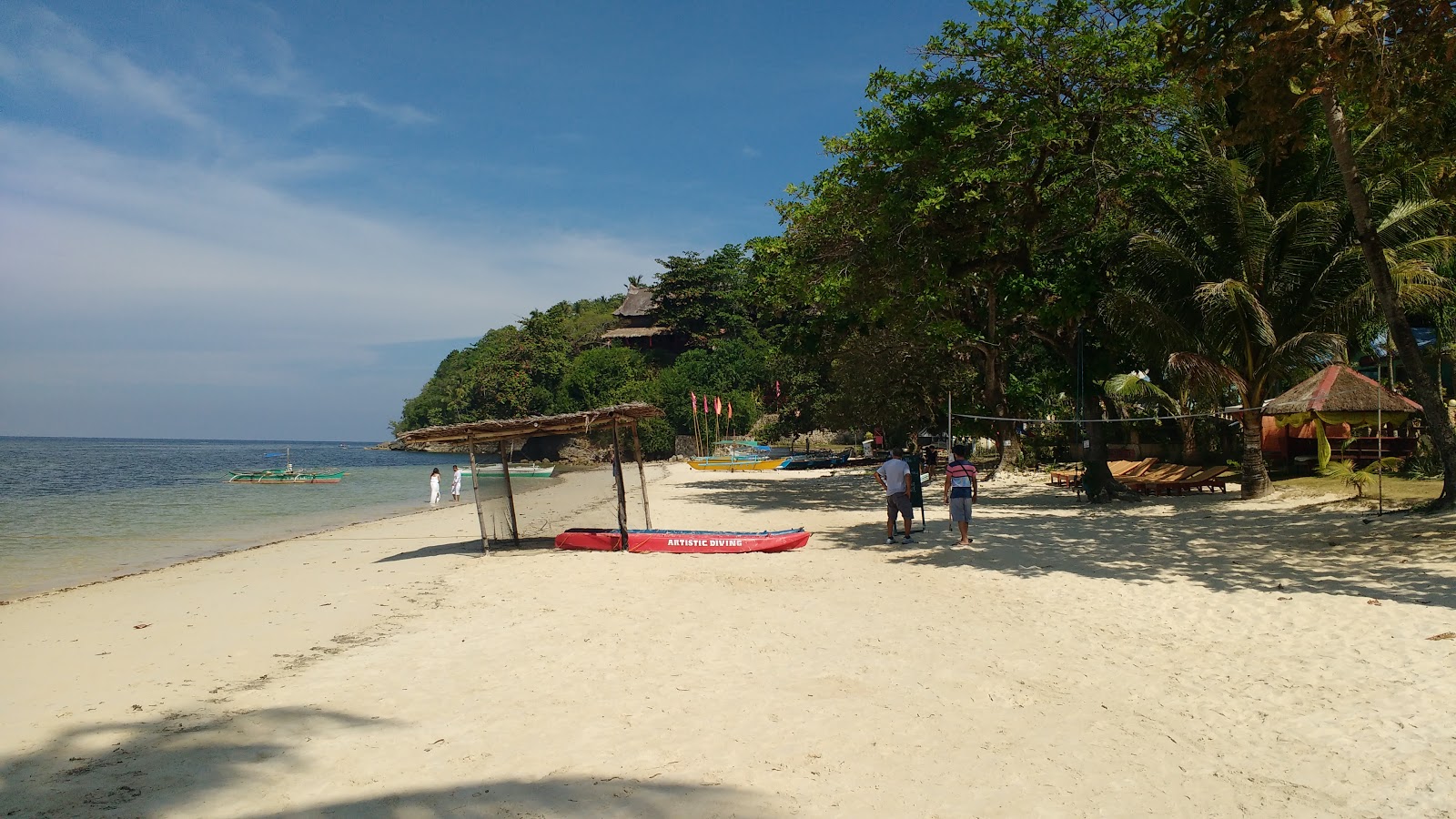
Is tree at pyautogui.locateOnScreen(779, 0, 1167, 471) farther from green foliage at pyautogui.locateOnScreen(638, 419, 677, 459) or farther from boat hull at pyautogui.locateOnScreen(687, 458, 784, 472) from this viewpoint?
green foliage at pyautogui.locateOnScreen(638, 419, 677, 459)

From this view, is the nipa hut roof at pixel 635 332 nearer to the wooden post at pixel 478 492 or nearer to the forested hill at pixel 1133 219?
the forested hill at pixel 1133 219

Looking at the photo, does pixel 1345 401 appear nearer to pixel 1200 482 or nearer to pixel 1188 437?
pixel 1200 482

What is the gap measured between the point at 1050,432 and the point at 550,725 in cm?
2437

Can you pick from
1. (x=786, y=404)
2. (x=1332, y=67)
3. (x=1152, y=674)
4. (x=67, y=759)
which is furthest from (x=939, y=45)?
(x=786, y=404)

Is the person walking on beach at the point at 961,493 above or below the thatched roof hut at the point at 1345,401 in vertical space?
below

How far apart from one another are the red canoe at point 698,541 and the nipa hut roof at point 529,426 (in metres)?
1.81

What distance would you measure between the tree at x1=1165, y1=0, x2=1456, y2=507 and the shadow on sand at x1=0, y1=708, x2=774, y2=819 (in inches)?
361

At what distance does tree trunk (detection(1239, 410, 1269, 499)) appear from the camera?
611 inches

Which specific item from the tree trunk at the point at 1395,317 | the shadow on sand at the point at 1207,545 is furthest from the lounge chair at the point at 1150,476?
the tree trunk at the point at 1395,317

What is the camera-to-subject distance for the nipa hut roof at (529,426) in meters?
12.5

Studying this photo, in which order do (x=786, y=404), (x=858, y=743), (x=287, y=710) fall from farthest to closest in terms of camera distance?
Result: (x=786, y=404), (x=287, y=710), (x=858, y=743)

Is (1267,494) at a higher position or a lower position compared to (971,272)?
lower

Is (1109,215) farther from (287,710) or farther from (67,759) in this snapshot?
(67,759)

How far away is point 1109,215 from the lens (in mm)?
16969
